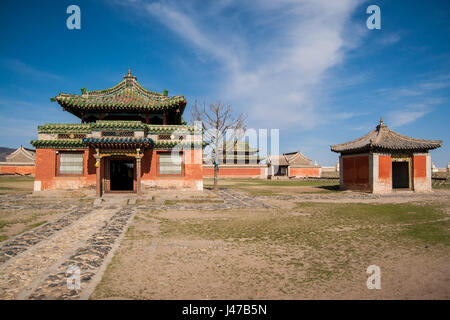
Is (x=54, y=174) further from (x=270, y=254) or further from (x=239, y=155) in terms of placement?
(x=239, y=155)

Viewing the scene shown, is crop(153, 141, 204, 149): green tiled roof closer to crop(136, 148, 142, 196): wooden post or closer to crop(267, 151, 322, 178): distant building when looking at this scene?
crop(136, 148, 142, 196): wooden post

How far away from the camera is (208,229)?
8820 mm

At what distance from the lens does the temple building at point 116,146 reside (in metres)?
16.2

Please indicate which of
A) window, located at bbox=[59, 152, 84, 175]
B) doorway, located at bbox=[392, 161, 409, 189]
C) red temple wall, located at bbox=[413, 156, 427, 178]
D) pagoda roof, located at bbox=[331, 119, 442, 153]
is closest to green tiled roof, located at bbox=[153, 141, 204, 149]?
window, located at bbox=[59, 152, 84, 175]

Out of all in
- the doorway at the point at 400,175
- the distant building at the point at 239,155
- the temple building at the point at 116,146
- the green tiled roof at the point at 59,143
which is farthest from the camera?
the distant building at the point at 239,155

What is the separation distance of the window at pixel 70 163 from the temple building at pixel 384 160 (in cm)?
2096

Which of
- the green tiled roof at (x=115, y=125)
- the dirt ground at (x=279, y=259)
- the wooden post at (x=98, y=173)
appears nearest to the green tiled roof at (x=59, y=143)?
the green tiled roof at (x=115, y=125)

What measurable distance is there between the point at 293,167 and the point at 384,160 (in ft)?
98.2

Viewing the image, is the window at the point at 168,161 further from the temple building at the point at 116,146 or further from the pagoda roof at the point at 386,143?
the pagoda roof at the point at 386,143

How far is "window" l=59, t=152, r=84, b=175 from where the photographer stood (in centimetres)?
1717

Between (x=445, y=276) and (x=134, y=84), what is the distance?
19086mm

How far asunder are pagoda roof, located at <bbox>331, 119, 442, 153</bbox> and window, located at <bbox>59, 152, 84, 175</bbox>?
20964 millimetres

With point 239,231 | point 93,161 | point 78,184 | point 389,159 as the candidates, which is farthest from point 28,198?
point 389,159

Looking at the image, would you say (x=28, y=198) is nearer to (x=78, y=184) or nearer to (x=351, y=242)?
(x=78, y=184)
